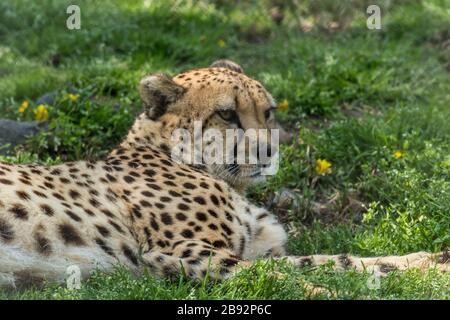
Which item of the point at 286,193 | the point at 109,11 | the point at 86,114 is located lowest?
the point at 286,193

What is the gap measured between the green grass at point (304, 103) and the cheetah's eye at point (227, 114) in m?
0.84

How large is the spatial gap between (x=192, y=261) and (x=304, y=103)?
3.02m

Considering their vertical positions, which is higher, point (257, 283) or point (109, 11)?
point (109, 11)

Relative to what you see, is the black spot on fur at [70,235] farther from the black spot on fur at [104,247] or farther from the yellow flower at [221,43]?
the yellow flower at [221,43]

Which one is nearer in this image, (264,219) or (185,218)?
(185,218)

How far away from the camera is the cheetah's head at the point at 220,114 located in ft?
18.0

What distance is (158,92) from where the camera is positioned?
5.56 m

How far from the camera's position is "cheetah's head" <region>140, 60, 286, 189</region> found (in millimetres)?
5492

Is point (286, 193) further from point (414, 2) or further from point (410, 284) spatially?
point (414, 2)

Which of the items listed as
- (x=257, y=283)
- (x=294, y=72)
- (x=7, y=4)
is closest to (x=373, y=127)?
(x=294, y=72)

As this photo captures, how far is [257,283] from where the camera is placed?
4387mm

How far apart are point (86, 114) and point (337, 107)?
6.40ft

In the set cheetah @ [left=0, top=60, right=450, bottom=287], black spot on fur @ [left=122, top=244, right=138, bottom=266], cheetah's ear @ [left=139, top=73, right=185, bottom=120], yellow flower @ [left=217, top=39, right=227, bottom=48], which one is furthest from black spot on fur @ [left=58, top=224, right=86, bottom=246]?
yellow flower @ [left=217, top=39, right=227, bottom=48]

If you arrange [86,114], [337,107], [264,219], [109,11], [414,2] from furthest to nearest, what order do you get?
1. [414,2]
2. [109,11]
3. [337,107]
4. [86,114]
5. [264,219]
